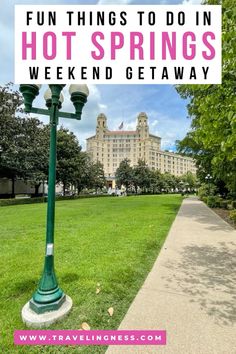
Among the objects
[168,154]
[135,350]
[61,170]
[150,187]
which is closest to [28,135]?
[61,170]

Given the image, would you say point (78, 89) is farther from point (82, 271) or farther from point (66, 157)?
point (66, 157)

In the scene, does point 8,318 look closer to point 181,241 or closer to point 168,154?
point 181,241

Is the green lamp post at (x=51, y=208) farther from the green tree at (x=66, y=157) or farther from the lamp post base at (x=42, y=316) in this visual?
the green tree at (x=66, y=157)


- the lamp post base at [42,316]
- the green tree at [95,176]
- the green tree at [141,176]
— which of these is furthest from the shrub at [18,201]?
the green tree at [141,176]

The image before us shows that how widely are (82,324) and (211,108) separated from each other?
172 inches

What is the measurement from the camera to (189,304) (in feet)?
12.6

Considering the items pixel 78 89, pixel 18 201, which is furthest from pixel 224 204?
pixel 18 201

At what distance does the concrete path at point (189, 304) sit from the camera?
2.88 meters

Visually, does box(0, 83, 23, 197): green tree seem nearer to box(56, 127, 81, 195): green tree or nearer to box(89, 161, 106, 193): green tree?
box(56, 127, 81, 195): green tree

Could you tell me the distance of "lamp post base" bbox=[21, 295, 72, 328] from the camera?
Answer: 320 cm

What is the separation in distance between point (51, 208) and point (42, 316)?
1432mm

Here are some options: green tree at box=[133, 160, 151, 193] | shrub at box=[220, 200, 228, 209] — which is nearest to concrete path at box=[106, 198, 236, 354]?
shrub at box=[220, 200, 228, 209]

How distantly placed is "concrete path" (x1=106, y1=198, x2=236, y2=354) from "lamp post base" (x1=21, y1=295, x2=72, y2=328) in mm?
834

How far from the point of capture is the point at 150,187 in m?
82.8
